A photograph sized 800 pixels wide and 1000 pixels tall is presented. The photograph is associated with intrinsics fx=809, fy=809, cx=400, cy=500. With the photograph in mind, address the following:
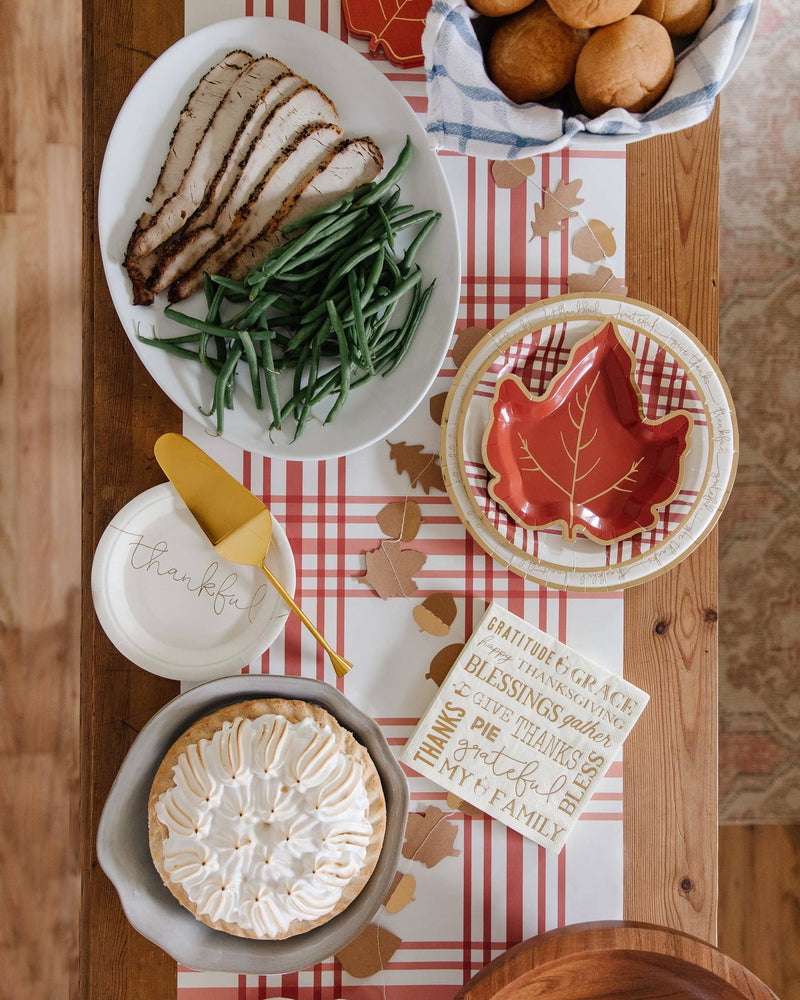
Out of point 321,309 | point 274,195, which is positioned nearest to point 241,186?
point 274,195

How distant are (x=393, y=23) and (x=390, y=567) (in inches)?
22.5

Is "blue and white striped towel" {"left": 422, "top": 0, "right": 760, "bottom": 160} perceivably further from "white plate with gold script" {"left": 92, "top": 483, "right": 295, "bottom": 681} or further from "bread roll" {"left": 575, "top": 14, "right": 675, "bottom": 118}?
"white plate with gold script" {"left": 92, "top": 483, "right": 295, "bottom": 681}

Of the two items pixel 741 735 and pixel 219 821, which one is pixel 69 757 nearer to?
pixel 219 821

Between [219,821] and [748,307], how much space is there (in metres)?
1.25

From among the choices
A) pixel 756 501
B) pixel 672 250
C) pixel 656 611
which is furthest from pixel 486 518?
pixel 756 501

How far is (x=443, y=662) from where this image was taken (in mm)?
898

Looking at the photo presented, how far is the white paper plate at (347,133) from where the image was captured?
0.79 meters

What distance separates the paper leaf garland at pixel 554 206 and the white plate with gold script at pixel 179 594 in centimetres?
44

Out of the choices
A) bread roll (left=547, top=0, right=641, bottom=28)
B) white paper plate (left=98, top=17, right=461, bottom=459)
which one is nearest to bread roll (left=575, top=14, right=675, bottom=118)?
bread roll (left=547, top=0, right=641, bottom=28)

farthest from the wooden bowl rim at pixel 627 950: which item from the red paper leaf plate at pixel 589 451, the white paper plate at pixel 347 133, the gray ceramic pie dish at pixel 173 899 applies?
the white paper plate at pixel 347 133

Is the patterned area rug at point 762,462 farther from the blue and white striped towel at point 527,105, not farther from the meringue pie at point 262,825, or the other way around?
the meringue pie at point 262,825

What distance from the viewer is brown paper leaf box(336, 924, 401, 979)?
87cm

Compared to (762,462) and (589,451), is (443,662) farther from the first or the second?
(762,462)

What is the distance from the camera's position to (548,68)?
69 centimetres
